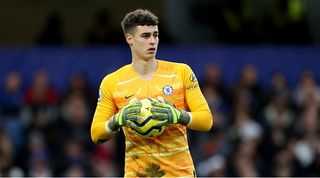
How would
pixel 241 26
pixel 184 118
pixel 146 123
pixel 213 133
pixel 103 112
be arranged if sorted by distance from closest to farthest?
pixel 146 123 → pixel 184 118 → pixel 103 112 → pixel 213 133 → pixel 241 26

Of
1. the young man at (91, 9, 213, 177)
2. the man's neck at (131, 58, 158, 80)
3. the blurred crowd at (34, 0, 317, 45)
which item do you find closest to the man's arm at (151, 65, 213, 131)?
the young man at (91, 9, 213, 177)

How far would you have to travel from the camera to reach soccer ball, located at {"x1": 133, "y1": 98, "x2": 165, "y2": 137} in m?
7.05

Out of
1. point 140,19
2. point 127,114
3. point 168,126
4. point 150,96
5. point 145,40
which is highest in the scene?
point 140,19

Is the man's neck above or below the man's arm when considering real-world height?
above

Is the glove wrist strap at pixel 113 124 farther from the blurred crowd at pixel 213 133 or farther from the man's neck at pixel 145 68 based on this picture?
the blurred crowd at pixel 213 133

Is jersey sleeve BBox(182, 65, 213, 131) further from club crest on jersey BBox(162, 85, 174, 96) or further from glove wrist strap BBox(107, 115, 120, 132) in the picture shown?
glove wrist strap BBox(107, 115, 120, 132)

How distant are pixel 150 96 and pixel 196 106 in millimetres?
362

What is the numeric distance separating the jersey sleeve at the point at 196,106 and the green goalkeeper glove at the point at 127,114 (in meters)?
0.44

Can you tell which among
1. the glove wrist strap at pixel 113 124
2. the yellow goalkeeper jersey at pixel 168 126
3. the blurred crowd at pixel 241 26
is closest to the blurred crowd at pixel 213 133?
the blurred crowd at pixel 241 26

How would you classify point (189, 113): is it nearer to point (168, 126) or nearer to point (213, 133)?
point (168, 126)

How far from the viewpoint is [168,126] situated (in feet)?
24.1

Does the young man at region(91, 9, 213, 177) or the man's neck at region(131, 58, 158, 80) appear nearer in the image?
the young man at region(91, 9, 213, 177)

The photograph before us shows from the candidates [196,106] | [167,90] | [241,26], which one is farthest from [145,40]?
[241,26]

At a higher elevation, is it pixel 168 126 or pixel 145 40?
pixel 145 40
